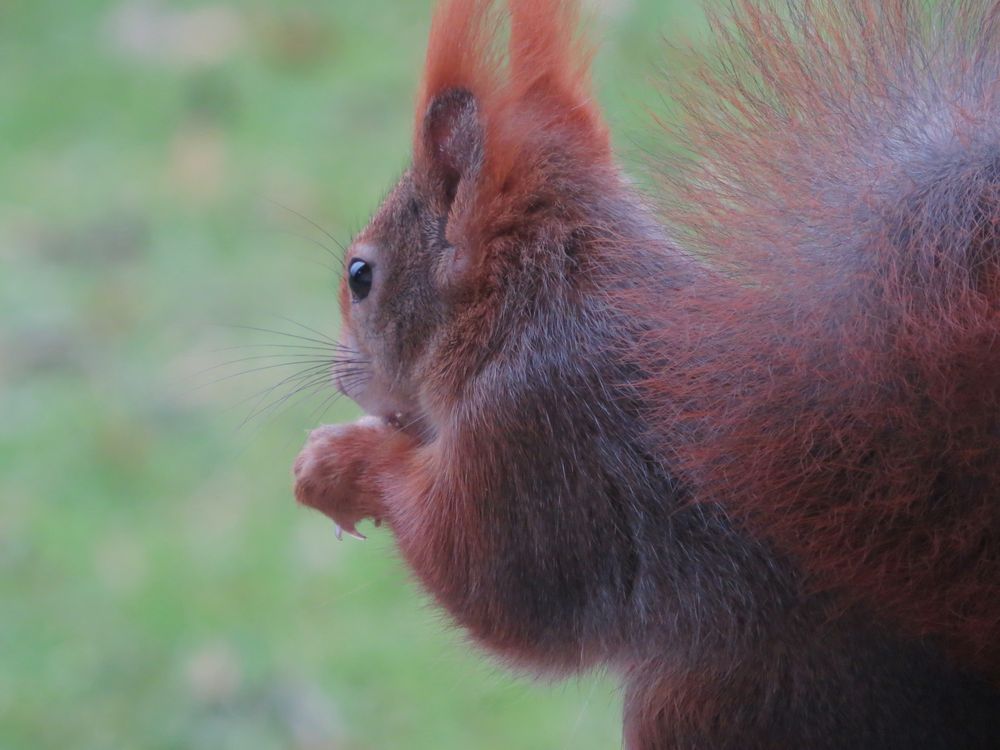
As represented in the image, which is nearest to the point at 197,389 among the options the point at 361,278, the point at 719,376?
the point at 361,278

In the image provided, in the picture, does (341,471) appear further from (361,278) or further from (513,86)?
(513,86)

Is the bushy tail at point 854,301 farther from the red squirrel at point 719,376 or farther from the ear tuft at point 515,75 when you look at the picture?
the ear tuft at point 515,75

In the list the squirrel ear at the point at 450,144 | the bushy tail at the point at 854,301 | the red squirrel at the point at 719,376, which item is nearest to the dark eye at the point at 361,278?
the red squirrel at the point at 719,376

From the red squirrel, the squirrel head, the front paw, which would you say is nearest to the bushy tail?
the red squirrel

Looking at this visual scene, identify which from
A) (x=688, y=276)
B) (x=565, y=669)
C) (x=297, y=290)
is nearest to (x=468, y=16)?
(x=688, y=276)

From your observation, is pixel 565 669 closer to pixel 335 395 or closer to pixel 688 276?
pixel 688 276

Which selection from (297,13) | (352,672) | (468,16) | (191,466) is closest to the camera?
(468,16)

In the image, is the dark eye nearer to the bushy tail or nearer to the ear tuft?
the ear tuft
